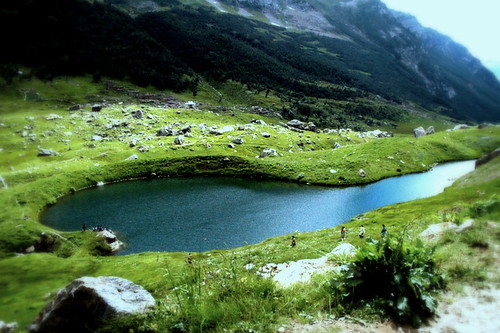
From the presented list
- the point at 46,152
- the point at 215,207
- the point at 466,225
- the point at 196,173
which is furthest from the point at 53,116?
the point at 466,225

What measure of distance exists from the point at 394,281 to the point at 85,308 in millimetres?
8969

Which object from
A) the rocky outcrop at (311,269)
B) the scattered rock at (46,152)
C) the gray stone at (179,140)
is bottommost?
the scattered rock at (46,152)

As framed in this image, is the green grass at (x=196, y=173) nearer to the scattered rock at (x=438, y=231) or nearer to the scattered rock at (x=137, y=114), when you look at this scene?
the scattered rock at (x=438, y=231)

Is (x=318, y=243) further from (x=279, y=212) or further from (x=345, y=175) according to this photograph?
(x=345, y=175)

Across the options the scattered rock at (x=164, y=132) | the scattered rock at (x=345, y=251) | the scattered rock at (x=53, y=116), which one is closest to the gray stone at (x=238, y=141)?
the scattered rock at (x=164, y=132)

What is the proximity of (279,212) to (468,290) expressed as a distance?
52.2 meters

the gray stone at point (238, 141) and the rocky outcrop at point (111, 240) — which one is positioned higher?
the gray stone at point (238, 141)

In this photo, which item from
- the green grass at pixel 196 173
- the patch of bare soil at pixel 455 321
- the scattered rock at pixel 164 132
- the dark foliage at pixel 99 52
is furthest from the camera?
the dark foliage at pixel 99 52

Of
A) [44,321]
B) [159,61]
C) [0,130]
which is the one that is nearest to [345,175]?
[44,321]

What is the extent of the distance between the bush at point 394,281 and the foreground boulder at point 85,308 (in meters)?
5.94

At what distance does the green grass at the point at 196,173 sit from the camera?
766 cm

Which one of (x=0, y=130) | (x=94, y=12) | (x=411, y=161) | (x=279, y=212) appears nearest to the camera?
(x=279, y=212)

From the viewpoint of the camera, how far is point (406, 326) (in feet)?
20.9

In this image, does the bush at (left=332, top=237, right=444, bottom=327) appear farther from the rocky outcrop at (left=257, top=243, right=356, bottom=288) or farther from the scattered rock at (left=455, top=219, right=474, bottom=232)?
the scattered rock at (left=455, top=219, right=474, bottom=232)
